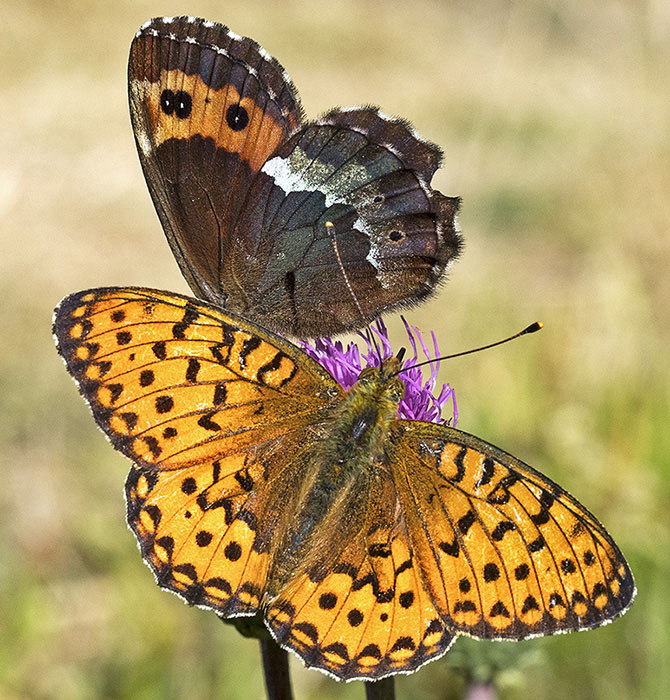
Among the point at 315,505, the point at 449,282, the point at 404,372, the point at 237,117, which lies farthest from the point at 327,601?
the point at 449,282

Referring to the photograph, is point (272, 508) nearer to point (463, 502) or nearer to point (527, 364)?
point (463, 502)

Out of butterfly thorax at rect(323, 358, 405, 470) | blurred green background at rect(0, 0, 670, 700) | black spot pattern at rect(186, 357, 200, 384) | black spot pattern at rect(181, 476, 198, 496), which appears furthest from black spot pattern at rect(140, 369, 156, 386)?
blurred green background at rect(0, 0, 670, 700)

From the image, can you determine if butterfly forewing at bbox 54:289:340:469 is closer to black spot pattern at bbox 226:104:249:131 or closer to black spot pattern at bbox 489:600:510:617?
black spot pattern at bbox 489:600:510:617

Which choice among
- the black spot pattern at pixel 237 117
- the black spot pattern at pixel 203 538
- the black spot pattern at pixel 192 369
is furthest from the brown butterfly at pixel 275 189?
the black spot pattern at pixel 203 538

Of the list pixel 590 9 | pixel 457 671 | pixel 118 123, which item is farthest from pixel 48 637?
pixel 590 9

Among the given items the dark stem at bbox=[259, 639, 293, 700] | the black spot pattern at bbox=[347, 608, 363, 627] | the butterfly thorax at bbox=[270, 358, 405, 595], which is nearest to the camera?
the black spot pattern at bbox=[347, 608, 363, 627]

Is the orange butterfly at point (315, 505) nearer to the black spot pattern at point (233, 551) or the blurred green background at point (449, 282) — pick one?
the black spot pattern at point (233, 551)

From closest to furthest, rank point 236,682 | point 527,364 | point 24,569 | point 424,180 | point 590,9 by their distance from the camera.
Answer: point 424,180 < point 236,682 < point 24,569 < point 527,364 < point 590,9
